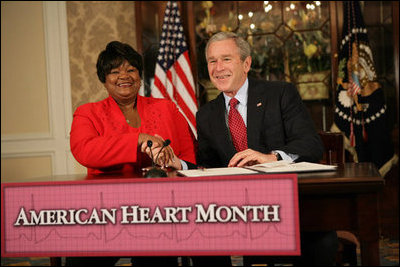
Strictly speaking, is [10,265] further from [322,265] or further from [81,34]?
[322,265]

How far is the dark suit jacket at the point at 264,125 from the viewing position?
2.24 m

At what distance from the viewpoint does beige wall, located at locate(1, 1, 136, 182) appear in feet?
16.6

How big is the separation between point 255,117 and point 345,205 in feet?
3.13

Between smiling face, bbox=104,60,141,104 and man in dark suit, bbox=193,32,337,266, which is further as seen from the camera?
smiling face, bbox=104,60,141,104

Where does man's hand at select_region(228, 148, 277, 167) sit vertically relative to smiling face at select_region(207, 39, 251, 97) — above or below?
below

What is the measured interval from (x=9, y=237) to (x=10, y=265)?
270 cm

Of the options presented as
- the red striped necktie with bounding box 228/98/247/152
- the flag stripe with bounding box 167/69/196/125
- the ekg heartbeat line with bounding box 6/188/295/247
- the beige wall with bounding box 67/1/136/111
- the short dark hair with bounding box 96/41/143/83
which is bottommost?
the ekg heartbeat line with bounding box 6/188/295/247

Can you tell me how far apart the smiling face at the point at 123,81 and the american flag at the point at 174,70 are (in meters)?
1.92

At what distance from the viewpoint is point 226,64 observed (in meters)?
2.36

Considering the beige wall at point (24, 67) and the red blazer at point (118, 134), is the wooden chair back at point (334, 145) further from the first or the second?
the beige wall at point (24, 67)

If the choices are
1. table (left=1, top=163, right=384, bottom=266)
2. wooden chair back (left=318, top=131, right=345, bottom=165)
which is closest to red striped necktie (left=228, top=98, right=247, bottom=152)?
wooden chair back (left=318, top=131, right=345, bottom=165)

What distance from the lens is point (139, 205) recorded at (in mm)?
1428

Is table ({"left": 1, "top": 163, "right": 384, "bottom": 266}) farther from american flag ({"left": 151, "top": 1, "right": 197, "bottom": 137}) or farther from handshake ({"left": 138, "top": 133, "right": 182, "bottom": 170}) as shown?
american flag ({"left": 151, "top": 1, "right": 197, "bottom": 137})

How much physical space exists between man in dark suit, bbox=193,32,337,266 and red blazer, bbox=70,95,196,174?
0.58 ft
